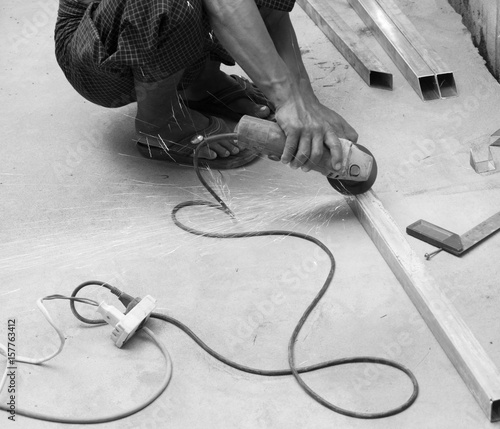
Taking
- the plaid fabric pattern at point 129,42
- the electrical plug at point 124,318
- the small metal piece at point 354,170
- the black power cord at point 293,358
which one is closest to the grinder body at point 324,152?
the small metal piece at point 354,170

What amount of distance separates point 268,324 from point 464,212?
40.3 inches

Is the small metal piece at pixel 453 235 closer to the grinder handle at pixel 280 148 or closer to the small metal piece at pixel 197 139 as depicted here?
the grinder handle at pixel 280 148

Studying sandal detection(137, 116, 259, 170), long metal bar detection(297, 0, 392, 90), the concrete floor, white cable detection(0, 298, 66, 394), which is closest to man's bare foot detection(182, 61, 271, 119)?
sandal detection(137, 116, 259, 170)

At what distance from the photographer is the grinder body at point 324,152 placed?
10.3 feet

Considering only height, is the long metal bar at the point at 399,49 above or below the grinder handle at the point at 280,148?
below

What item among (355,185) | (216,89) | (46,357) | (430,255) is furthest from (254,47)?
(46,357)

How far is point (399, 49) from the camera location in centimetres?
448

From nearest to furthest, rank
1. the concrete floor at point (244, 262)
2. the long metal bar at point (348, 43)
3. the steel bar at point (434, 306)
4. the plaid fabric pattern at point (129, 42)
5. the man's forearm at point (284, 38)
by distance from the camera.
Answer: the steel bar at point (434, 306) → the concrete floor at point (244, 262) → the plaid fabric pattern at point (129, 42) → the man's forearm at point (284, 38) → the long metal bar at point (348, 43)

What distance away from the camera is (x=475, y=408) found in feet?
8.39

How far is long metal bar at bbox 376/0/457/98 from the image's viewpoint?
4.25m

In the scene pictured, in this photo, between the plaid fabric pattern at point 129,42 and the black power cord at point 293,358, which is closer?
the black power cord at point 293,358

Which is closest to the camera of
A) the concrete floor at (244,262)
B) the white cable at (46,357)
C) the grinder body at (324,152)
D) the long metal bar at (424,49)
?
the concrete floor at (244,262)

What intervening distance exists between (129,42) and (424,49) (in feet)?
5.83

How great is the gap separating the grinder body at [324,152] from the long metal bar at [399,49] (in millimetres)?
1111
